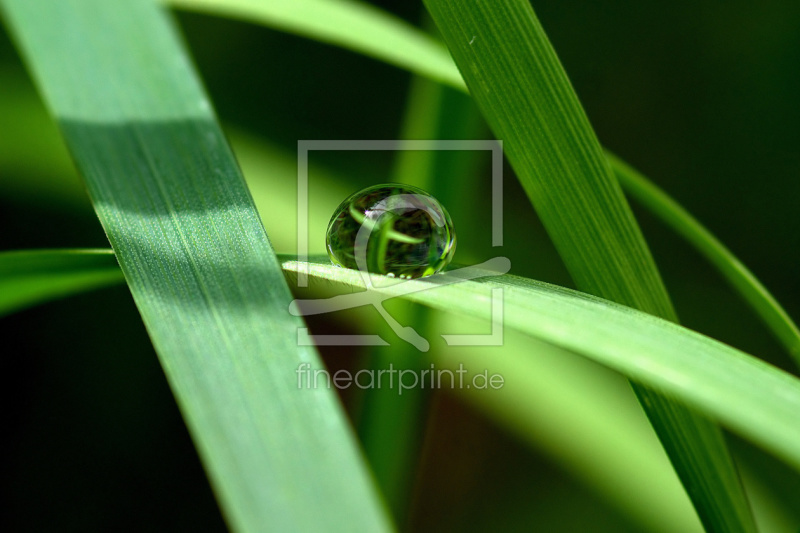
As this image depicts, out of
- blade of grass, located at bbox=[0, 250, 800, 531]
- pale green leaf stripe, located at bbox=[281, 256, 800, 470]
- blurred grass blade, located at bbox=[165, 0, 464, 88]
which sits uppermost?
blurred grass blade, located at bbox=[165, 0, 464, 88]

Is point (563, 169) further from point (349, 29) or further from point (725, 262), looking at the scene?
point (349, 29)

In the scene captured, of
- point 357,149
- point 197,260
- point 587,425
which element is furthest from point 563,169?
point 357,149

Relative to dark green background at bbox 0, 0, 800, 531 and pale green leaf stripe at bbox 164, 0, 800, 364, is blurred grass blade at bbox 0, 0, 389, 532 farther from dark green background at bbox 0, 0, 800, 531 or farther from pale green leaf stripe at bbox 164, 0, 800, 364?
dark green background at bbox 0, 0, 800, 531

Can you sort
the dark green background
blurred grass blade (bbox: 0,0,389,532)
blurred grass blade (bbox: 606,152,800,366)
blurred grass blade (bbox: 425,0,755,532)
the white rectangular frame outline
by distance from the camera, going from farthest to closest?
the dark green background < the white rectangular frame outline < blurred grass blade (bbox: 606,152,800,366) < blurred grass blade (bbox: 425,0,755,532) < blurred grass blade (bbox: 0,0,389,532)

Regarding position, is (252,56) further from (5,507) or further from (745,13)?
(745,13)

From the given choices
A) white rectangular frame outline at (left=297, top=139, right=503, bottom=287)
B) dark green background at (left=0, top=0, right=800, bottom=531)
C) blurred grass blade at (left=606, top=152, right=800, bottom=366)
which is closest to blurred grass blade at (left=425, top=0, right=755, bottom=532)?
white rectangular frame outline at (left=297, top=139, right=503, bottom=287)

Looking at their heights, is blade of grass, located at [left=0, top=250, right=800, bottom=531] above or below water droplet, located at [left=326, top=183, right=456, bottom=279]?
below

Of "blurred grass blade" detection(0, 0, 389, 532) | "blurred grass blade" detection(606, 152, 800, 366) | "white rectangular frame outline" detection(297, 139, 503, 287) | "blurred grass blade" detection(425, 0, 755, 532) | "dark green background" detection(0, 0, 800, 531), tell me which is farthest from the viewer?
"dark green background" detection(0, 0, 800, 531)
